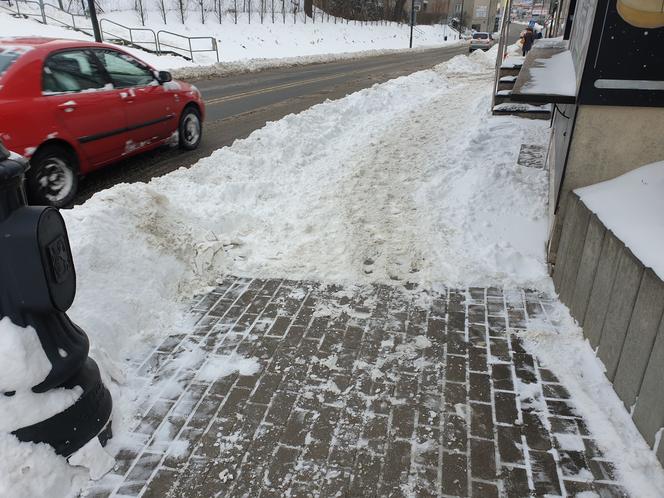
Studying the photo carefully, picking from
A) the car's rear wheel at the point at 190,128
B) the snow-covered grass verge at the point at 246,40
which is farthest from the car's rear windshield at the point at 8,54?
the snow-covered grass verge at the point at 246,40

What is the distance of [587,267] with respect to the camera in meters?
3.93

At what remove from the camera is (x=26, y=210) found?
8.48ft

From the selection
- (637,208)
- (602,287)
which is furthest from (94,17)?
(602,287)

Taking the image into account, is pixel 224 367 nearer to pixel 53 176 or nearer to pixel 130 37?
pixel 53 176

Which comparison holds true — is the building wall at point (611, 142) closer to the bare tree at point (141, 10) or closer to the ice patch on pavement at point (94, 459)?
the ice patch on pavement at point (94, 459)

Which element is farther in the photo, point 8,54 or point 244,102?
point 244,102

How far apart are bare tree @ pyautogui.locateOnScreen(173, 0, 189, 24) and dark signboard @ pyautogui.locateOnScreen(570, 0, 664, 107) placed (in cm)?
3491

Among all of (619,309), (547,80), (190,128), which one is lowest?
(190,128)

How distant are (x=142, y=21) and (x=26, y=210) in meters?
34.0

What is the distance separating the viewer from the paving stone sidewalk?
9.02ft

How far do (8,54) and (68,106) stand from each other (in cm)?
81

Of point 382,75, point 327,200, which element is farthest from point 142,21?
point 327,200

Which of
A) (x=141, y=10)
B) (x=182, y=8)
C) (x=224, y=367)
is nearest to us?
(x=224, y=367)

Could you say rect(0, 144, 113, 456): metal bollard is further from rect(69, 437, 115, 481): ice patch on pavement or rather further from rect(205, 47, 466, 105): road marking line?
rect(205, 47, 466, 105): road marking line
